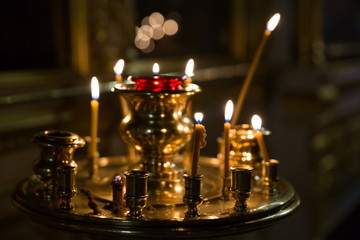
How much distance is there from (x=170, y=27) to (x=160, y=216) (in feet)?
5.61

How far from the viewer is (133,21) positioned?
2084 millimetres

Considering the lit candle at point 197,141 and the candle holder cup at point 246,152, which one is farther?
the candle holder cup at point 246,152

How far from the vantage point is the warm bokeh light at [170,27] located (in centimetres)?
249

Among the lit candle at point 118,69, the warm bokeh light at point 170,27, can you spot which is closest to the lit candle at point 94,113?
the lit candle at point 118,69

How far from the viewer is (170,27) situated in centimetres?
251

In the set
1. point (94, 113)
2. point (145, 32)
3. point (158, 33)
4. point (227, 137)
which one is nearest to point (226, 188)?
point (227, 137)

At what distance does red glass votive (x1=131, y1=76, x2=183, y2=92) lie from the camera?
1013mm

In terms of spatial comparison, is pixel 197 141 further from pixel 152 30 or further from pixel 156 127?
pixel 152 30

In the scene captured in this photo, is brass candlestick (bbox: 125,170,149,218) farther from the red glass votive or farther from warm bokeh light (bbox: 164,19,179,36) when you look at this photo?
warm bokeh light (bbox: 164,19,179,36)

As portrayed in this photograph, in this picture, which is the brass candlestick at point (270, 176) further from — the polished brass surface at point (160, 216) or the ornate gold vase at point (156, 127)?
the ornate gold vase at point (156, 127)

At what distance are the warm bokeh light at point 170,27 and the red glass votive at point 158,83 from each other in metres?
1.49

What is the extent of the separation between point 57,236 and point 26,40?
0.60 metres

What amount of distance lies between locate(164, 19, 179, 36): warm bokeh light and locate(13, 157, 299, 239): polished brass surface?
1527 millimetres

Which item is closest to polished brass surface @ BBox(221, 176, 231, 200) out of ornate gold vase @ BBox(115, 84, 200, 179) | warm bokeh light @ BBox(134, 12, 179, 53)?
ornate gold vase @ BBox(115, 84, 200, 179)
